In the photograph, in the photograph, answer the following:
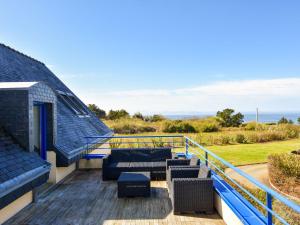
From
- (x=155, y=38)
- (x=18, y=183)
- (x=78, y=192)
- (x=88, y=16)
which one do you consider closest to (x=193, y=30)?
(x=155, y=38)

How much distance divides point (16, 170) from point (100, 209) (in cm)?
181

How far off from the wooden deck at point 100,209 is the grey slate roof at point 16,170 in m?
0.64

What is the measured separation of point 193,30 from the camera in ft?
63.5

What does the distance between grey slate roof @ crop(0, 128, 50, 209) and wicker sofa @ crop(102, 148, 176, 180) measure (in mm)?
2358

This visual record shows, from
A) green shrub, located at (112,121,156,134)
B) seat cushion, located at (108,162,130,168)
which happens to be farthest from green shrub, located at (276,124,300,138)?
seat cushion, located at (108,162,130,168)

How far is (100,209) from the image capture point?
546 cm

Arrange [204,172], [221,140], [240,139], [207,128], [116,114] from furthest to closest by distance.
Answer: [116,114], [207,128], [240,139], [221,140], [204,172]

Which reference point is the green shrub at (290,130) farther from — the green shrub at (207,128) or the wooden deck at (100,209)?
the wooden deck at (100,209)

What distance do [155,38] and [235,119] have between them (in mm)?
18345

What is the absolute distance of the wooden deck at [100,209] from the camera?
486 centimetres

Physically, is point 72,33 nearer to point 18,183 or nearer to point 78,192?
point 78,192

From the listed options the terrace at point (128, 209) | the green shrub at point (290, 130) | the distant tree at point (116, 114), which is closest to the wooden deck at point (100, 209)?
the terrace at point (128, 209)

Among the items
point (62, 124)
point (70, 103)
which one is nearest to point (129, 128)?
point (70, 103)

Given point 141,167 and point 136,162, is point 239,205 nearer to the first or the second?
point 141,167
